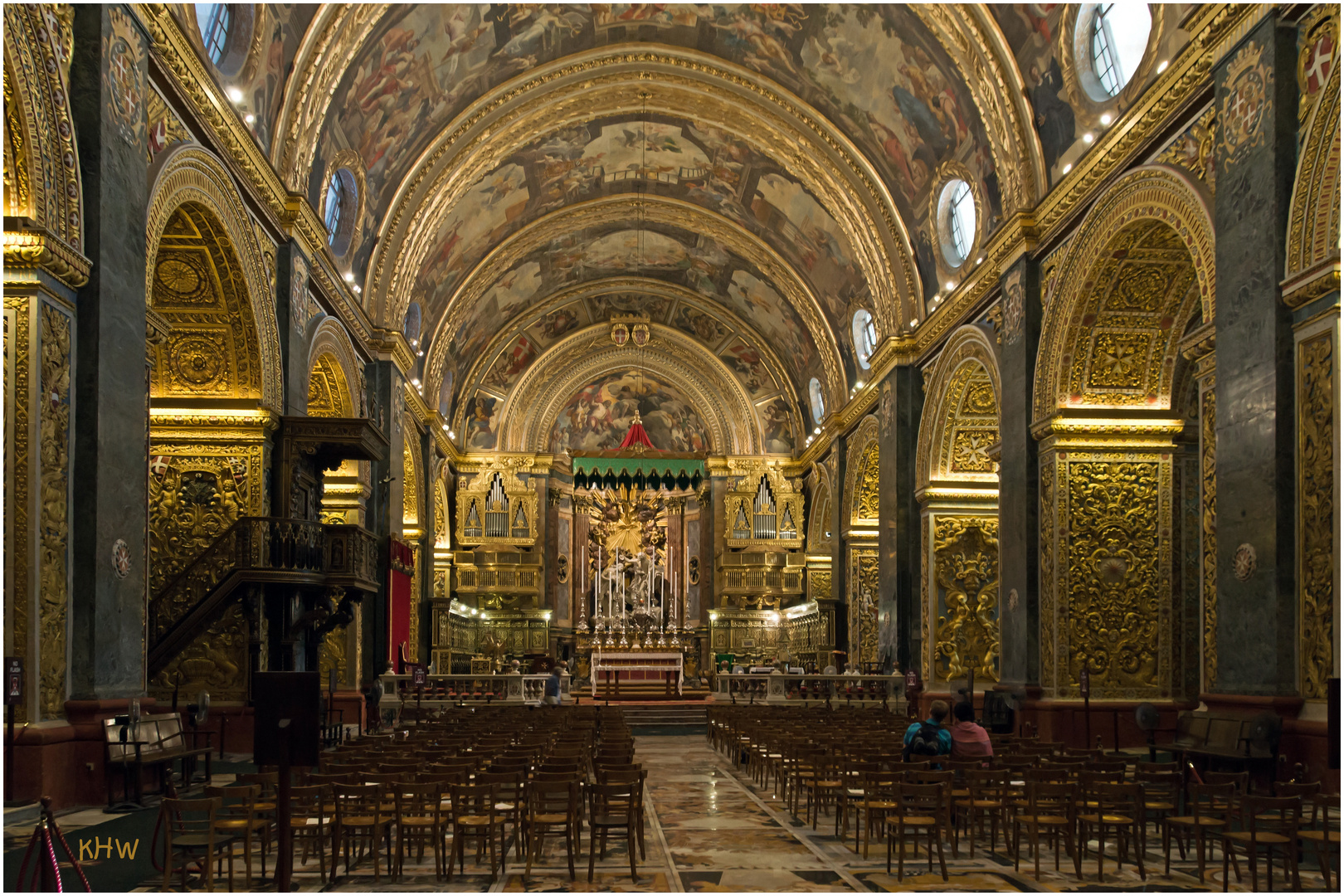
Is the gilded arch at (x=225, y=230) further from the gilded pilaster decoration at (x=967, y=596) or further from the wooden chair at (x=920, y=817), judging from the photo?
the gilded pilaster decoration at (x=967, y=596)

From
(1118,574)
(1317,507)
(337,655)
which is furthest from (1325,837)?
(337,655)

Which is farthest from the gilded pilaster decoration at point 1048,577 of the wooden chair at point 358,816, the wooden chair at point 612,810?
the wooden chair at point 358,816

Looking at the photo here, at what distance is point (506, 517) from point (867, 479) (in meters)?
13.4

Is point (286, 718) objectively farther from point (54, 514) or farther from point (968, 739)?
point (968, 739)

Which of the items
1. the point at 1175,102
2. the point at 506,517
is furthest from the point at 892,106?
the point at 506,517

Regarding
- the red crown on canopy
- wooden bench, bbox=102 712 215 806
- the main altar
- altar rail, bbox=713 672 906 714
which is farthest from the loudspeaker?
the red crown on canopy

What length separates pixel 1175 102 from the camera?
14742 millimetres

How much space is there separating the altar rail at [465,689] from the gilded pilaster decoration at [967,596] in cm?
857

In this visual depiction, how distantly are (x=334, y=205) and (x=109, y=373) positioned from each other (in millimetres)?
11807

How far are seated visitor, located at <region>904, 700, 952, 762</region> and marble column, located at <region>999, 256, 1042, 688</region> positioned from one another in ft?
26.5

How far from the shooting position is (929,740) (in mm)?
10914

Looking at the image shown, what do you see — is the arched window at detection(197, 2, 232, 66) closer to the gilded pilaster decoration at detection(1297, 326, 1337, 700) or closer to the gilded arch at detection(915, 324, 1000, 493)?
the gilded pilaster decoration at detection(1297, 326, 1337, 700)

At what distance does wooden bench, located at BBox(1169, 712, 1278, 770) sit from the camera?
446 inches

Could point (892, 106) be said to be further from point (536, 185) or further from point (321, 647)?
point (321, 647)
